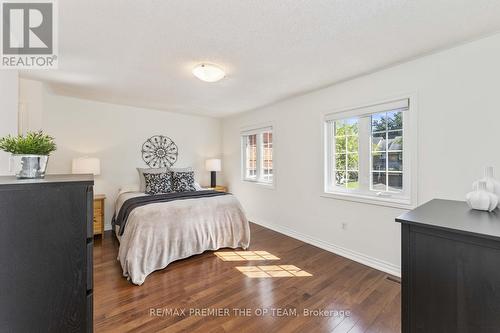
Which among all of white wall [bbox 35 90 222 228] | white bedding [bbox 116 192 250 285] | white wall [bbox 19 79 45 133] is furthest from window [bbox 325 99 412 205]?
white wall [bbox 19 79 45 133]

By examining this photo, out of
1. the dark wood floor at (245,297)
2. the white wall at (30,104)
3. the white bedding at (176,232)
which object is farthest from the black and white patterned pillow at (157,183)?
the white wall at (30,104)

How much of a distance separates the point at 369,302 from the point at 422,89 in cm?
216

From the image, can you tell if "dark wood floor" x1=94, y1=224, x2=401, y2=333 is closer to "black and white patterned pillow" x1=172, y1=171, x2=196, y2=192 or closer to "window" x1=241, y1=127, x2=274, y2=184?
"black and white patterned pillow" x1=172, y1=171, x2=196, y2=192

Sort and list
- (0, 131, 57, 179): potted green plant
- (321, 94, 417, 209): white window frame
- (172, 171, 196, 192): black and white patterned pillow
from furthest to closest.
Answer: (172, 171, 196, 192): black and white patterned pillow, (321, 94, 417, 209): white window frame, (0, 131, 57, 179): potted green plant

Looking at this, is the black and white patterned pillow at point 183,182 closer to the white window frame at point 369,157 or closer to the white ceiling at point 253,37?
the white ceiling at point 253,37

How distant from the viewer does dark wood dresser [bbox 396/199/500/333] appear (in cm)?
101

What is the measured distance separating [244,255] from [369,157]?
2.09 meters

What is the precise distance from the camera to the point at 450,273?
1.09m

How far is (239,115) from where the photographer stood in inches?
200

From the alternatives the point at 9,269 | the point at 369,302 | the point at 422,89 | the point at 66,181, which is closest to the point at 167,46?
the point at 66,181

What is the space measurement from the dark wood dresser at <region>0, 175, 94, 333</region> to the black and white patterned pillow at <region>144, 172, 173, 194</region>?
8.99 ft

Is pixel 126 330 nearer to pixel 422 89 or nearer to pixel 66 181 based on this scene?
pixel 66 181

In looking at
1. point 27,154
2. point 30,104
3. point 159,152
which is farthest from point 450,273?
point 159,152

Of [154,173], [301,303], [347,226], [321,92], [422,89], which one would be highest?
[321,92]
